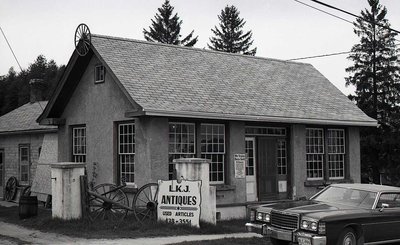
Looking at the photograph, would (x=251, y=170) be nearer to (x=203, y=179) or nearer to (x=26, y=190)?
(x=203, y=179)

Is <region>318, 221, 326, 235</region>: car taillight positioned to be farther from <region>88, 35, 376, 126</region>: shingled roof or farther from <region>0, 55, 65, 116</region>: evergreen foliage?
<region>0, 55, 65, 116</region>: evergreen foliage

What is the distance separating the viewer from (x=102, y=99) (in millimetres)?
17703

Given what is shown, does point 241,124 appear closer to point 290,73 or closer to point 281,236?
point 290,73

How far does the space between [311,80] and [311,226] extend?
42.8ft

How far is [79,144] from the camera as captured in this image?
19.0 meters

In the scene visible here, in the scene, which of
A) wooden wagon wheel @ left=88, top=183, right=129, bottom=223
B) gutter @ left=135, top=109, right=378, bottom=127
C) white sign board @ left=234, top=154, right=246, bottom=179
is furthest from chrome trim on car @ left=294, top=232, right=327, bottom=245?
white sign board @ left=234, top=154, right=246, bottom=179

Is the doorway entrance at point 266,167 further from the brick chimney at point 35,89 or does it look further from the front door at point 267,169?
the brick chimney at point 35,89

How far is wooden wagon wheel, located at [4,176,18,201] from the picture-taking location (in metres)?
23.0

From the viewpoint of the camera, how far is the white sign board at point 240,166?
57.3ft

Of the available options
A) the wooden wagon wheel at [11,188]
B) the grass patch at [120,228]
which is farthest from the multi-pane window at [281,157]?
the wooden wagon wheel at [11,188]

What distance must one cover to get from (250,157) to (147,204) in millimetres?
4931

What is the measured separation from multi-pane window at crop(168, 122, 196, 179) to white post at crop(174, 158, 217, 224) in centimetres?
162

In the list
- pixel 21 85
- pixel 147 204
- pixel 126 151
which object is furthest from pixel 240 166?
pixel 21 85

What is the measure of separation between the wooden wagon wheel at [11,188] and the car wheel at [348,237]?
15998 millimetres
